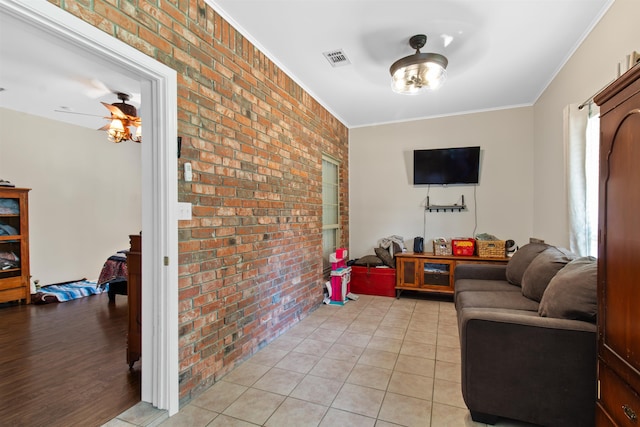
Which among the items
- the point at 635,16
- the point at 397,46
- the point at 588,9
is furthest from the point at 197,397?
the point at 588,9

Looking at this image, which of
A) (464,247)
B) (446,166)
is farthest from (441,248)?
(446,166)

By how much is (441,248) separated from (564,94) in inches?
84.7

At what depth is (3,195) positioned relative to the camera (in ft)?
12.7

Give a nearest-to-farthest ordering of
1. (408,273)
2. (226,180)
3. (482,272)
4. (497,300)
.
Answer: (226,180) → (497,300) → (482,272) → (408,273)

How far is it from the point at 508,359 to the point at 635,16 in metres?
2.15

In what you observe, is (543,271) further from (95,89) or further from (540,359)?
(95,89)

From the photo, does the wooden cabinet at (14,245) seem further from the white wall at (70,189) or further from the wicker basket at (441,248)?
the wicker basket at (441,248)

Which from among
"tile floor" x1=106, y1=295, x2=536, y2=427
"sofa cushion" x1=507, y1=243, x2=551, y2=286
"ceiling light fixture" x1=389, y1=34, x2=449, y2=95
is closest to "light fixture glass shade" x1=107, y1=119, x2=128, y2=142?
"tile floor" x1=106, y1=295, x2=536, y2=427

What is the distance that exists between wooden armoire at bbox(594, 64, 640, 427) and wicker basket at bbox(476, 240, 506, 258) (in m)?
2.79

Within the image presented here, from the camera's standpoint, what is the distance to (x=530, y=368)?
1571 mm

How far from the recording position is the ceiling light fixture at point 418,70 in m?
2.47

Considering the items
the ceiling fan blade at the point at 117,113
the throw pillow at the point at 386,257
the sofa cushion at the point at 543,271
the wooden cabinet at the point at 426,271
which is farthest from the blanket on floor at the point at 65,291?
the sofa cushion at the point at 543,271

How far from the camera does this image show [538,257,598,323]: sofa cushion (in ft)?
5.13

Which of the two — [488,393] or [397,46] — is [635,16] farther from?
[488,393]
